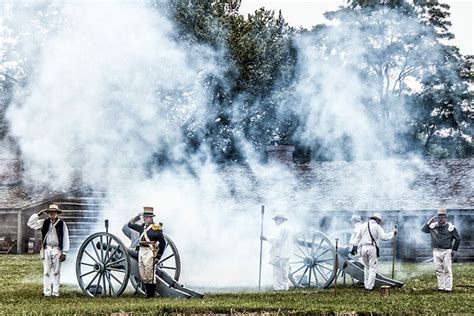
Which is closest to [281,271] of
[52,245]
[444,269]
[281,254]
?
[281,254]

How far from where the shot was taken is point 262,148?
34.9 m

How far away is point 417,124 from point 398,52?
4.21m

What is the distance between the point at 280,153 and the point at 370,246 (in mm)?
17873

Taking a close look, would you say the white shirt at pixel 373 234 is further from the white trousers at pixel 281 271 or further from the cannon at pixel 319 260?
the white trousers at pixel 281 271

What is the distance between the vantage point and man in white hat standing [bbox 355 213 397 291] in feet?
52.5

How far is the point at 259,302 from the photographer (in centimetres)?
1269

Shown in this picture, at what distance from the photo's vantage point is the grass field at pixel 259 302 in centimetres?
1144

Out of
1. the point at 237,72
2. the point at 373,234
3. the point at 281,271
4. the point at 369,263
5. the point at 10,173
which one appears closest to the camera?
the point at 369,263

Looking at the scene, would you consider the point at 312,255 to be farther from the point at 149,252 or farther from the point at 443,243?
the point at 149,252

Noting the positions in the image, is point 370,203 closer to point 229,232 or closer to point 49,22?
point 229,232

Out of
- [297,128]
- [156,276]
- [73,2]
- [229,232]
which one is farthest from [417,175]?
[156,276]

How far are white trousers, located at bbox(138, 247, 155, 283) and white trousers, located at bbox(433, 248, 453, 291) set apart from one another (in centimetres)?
614

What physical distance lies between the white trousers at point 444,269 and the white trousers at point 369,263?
4.41 ft

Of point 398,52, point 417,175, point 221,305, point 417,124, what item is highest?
point 398,52
